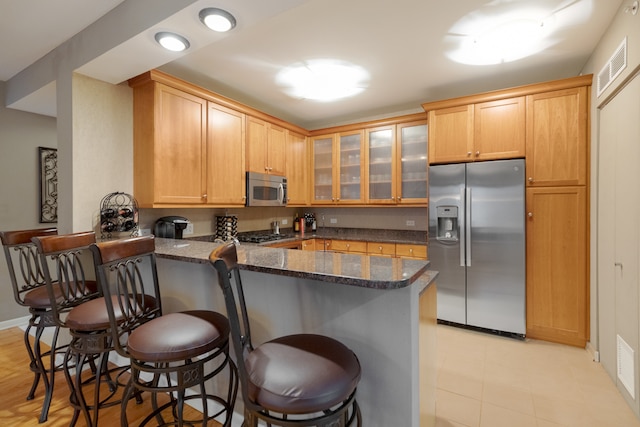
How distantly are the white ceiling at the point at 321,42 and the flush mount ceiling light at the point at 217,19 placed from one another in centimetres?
4

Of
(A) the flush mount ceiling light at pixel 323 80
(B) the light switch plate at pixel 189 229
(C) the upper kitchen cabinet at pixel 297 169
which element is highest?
(A) the flush mount ceiling light at pixel 323 80

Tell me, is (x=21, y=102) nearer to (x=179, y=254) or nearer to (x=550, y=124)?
(x=179, y=254)

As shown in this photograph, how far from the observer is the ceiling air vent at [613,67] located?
6.60ft

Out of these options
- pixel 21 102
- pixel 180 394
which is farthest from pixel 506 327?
pixel 21 102

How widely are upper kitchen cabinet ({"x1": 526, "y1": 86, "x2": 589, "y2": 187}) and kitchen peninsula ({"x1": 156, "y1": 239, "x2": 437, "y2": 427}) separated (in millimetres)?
2073

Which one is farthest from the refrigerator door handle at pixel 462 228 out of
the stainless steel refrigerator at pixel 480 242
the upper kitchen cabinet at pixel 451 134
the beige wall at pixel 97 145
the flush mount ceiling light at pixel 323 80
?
the beige wall at pixel 97 145

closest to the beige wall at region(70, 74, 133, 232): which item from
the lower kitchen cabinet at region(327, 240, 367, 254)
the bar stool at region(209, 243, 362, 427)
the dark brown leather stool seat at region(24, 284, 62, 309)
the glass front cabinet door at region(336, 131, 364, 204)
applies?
the dark brown leather stool seat at region(24, 284, 62, 309)

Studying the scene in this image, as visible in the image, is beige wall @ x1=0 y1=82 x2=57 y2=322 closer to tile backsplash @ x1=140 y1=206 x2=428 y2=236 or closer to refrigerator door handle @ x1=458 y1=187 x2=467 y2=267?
tile backsplash @ x1=140 y1=206 x2=428 y2=236

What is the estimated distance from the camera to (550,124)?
9.39ft

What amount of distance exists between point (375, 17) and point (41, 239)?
247cm

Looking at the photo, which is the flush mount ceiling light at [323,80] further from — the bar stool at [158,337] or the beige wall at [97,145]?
the bar stool at [158,337]

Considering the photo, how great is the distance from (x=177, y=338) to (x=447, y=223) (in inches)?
113

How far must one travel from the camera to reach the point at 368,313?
1313mm

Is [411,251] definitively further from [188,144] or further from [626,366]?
[188,144]
